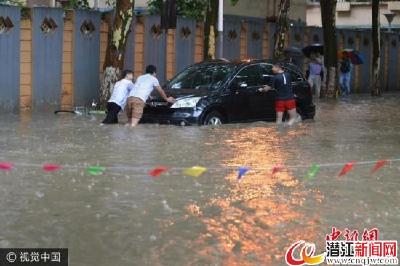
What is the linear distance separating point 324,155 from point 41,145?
4.64 m

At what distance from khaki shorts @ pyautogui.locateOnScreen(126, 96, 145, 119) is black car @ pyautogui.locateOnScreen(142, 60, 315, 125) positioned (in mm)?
233

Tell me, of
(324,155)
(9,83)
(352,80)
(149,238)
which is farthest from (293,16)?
(149,238)

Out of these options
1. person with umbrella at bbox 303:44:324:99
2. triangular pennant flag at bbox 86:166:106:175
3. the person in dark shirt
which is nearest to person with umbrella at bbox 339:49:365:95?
person with umbrella at bbox 303:44:324:99

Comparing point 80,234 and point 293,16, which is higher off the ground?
point 293,16

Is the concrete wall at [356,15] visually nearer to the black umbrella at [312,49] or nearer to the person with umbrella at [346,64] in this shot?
the person with umbrella at [346,64]

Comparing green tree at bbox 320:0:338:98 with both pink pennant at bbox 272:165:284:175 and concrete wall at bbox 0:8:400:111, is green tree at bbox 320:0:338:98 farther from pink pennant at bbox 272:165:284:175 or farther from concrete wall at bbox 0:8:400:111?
pink pennant at bbox 272:165:284:175

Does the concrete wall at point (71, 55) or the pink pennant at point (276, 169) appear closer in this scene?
the pink pennant at point (276, 169)

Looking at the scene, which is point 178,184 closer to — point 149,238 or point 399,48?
point 149,238

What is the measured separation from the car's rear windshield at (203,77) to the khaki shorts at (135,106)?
1.00 meters

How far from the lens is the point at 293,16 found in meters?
36.1

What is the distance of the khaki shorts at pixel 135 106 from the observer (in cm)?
1511

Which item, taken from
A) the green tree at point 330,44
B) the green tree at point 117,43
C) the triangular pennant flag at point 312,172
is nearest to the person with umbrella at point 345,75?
the green tree at point 330,44

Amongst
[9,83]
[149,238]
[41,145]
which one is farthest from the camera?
[9,83]

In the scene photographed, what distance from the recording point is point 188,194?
8.43 m
